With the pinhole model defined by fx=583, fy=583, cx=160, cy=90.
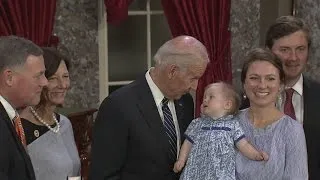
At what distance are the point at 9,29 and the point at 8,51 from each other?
2178mm

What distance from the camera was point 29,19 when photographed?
4402 millimetres

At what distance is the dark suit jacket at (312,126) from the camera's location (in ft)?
8.65

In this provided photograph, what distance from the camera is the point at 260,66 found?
248 centimetres

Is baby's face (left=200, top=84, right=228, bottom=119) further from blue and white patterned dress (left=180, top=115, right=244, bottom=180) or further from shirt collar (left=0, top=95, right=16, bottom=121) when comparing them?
shirt collar (left=0, top=95, right=16, bottom=121)

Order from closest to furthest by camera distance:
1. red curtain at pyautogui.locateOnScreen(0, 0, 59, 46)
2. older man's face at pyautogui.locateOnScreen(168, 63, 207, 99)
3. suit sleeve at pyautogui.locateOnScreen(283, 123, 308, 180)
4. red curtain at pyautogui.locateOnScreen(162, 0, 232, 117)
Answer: suit sleeve at pyautogui.locateOnScreen(283, 123, 308, 180), older man's face at pyautogui.locateOnScreen(168, 63, 207, 99), red curtain at pyautogui.locateOnScreen(0, 0, 59, 46), red curtain at pyautogui.locateOnScreen(162, 0, 232, 117)

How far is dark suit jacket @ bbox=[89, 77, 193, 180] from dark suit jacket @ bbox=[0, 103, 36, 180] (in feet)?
1.23

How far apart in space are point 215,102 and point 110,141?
515 mm

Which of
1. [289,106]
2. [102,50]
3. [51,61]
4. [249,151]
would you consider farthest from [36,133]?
[102,50]

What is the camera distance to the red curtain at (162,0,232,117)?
4.95 m

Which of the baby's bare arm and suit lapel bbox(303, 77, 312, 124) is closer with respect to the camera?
the baby's bare arm

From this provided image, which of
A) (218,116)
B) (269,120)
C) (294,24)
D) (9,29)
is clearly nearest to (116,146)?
(218,116)

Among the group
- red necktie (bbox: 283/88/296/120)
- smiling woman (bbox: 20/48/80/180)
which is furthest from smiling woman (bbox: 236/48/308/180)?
smiling woman (bbox: 20/48/80/180)

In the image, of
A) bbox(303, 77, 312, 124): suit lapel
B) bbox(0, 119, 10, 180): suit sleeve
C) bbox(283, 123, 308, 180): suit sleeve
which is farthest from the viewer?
bbox(303, 77, 312, 124): suit lapel

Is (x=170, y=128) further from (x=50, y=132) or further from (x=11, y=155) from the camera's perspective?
(x=11, y=155)
